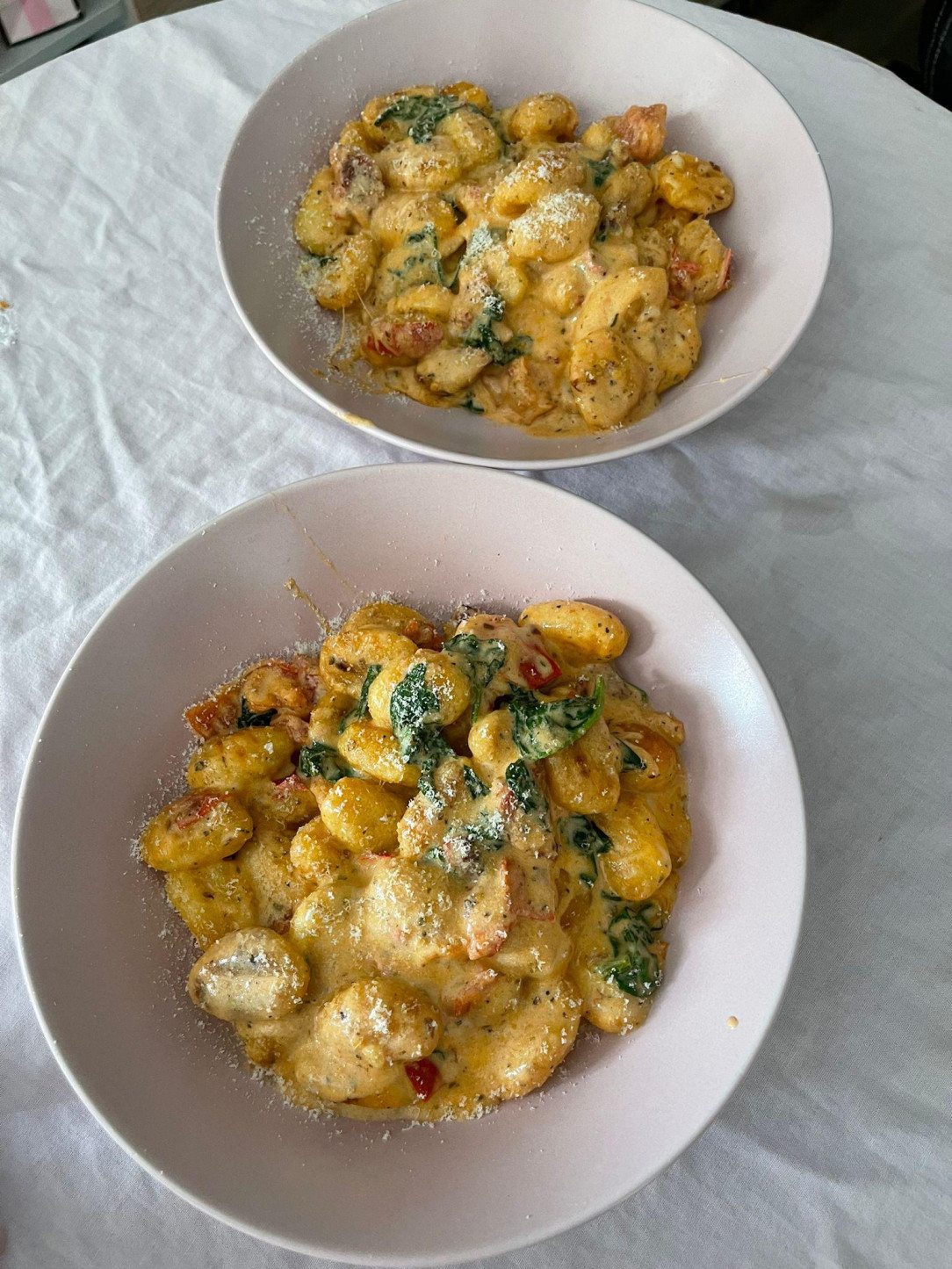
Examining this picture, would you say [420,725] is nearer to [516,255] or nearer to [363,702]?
[363,702]

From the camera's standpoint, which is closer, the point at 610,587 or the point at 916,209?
the point at 610,587

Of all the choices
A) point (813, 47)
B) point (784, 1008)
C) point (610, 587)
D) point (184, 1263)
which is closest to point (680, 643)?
point (610, 587)

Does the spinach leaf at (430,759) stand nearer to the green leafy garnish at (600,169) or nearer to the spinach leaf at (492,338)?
the spinach leaf at (492,338)

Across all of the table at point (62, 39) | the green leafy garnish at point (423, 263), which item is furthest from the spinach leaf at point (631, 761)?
the table at point (62, 39)

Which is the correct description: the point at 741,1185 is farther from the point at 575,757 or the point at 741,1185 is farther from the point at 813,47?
the point at 813,47

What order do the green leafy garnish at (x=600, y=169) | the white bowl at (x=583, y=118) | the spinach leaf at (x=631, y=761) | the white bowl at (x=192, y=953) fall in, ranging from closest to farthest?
A: 1. the white bowl at (x=192, y=953)
2. the spinach leaf at (x=631, y=761)
3. the white bowl at (x=583, y=118)
4. the green leafy garnish at (x=600, y=169)

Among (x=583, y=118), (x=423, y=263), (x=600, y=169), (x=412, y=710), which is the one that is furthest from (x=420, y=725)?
(x=583, y=118)

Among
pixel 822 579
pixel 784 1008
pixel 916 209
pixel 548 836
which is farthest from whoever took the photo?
pixel 916 209
